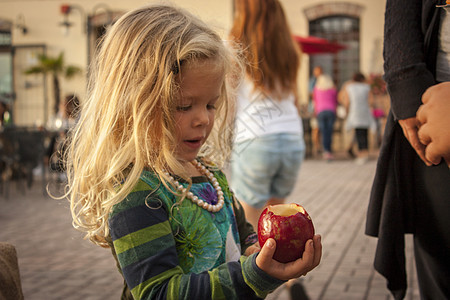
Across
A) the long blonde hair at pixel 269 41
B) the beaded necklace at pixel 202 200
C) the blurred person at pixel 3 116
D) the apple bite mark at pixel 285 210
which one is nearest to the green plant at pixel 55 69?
the blurred person at pixel 3 116

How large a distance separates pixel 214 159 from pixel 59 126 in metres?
8.32

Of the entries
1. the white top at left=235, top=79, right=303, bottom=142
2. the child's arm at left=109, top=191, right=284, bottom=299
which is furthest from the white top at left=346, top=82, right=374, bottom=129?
the child's arm at left=109, top=191, right=284, bottom=299

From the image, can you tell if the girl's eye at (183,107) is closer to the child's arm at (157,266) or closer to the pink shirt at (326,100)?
the child's arm at (157,266)

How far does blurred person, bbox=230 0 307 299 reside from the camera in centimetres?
318

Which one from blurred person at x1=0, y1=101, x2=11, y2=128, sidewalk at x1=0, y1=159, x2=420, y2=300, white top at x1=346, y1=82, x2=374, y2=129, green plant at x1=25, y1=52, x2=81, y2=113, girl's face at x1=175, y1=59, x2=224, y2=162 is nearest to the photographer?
girl's face at x1=175, y1=59, x2=224, y2=162

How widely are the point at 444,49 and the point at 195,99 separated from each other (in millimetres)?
870

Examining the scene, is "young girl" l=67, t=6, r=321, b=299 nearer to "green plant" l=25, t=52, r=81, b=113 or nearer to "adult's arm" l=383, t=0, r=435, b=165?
"adult's arm" l=383, t=0, r=435, b=165

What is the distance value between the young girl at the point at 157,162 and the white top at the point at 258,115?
5.07 ft

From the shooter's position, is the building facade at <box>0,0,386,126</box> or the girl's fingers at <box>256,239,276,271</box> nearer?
the girl's fingers at <box>256,239,276,271</box>

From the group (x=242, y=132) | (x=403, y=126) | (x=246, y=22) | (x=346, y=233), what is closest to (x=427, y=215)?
(x=403, y=126)

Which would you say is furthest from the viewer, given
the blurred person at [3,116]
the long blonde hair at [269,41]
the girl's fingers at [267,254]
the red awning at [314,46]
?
the red awning at [314,46]

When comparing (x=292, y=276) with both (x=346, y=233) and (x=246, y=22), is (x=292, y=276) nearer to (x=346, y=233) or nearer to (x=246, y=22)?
(x=246, y=22)

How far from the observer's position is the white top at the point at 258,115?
3.14 m

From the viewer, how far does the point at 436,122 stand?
59.6 inches
